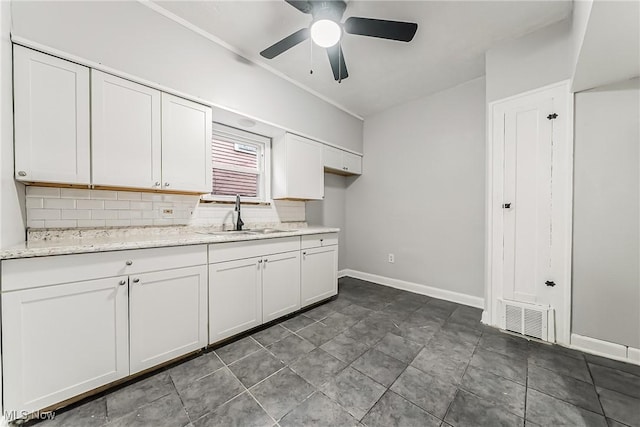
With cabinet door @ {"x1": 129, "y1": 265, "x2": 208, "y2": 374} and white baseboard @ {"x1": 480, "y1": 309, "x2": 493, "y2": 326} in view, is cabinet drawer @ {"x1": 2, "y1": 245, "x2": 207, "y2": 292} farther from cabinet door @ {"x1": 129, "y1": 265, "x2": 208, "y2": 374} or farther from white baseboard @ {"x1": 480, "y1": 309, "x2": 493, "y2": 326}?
white baseboard @ {"x1": 480, "y1": 309, "x2": 493, "y2": 326}

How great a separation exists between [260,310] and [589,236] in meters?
2.81

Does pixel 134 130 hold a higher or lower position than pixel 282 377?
higher

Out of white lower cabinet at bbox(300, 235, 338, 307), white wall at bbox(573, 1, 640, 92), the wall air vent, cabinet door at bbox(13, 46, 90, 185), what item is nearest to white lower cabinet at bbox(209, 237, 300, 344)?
white lower cabinet at bbox(300, 235, 338, 307)

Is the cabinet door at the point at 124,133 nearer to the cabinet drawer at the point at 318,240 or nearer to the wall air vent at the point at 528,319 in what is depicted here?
the cabinet drawer at the point at 318,240

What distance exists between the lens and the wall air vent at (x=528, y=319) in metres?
2.02

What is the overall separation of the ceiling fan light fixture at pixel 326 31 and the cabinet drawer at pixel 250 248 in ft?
5.57

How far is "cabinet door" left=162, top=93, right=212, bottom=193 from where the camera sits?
1.92 meters

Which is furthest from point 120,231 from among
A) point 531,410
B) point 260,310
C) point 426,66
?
point 426,66

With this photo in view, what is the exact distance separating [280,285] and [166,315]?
3.22ft

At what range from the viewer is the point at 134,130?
176 cm

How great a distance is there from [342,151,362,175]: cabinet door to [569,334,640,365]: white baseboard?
2.93m

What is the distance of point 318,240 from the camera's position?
2773 mm

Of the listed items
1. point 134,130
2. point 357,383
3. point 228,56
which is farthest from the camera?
point 228,56

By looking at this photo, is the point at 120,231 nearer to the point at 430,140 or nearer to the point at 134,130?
the point at 134,130
